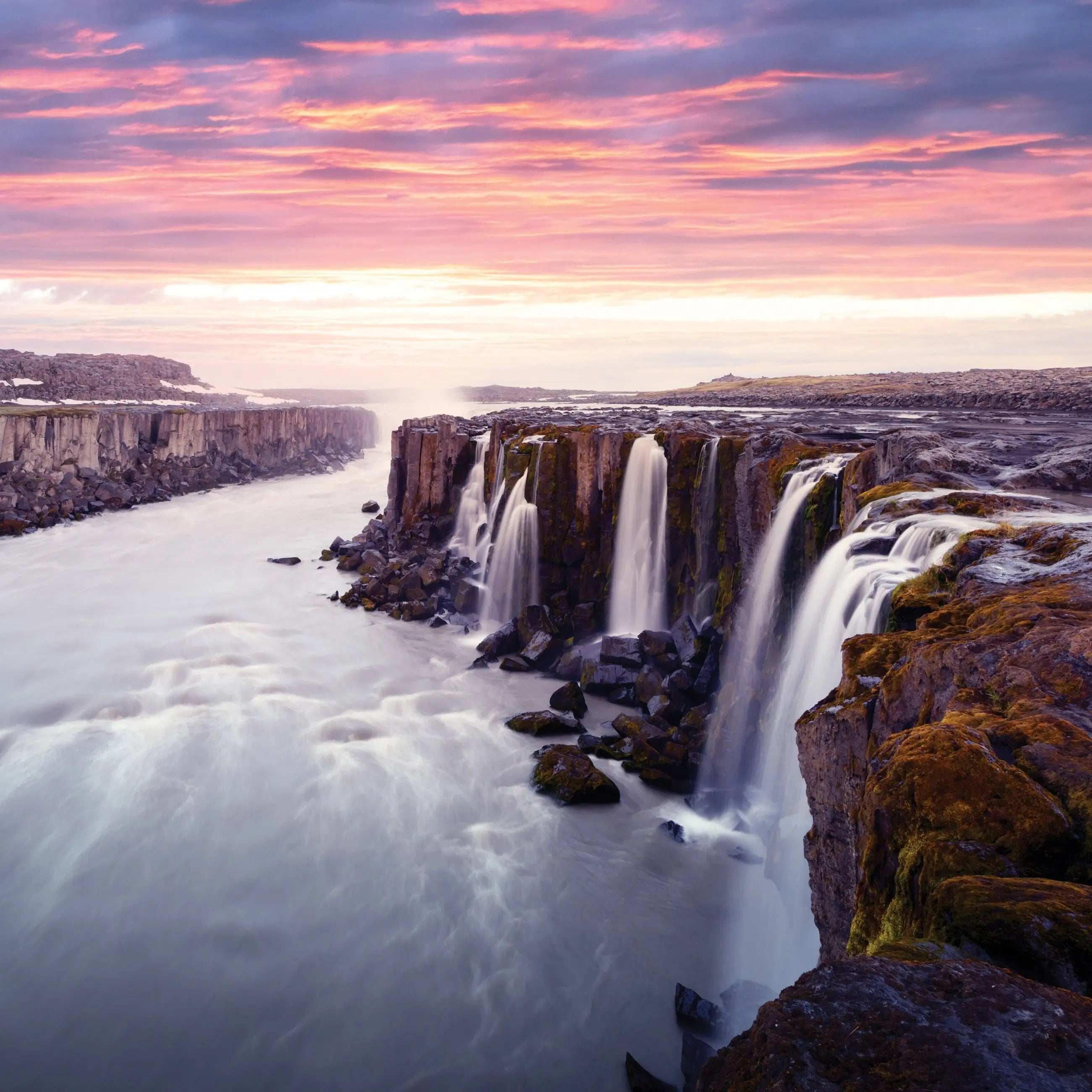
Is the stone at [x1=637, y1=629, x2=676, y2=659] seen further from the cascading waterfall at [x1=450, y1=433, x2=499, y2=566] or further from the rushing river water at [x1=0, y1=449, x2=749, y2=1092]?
the cascading waterfall at [x1=450, y1=433, x2=499, y2=566]

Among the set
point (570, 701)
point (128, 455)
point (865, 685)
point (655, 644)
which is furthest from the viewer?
point (128, 455)

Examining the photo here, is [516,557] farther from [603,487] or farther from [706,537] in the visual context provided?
[706,537]

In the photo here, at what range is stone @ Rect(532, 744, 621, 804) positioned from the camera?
13961 millimetres

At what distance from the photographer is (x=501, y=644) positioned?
2214cm

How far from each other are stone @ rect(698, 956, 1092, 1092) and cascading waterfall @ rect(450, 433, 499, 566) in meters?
26.1

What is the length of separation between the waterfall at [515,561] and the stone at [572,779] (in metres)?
9.67

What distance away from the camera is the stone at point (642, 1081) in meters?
8.02

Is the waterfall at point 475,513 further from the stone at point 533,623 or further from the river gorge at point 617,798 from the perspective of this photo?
the stone at point 533,623

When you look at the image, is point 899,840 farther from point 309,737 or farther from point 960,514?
point 309,737

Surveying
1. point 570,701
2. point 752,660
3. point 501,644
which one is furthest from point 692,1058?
point 501,644

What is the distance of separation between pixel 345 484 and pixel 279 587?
34.4 meters

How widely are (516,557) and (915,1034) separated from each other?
23094mm

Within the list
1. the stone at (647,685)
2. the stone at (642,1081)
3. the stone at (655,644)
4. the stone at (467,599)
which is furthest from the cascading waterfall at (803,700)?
the stone at (467,599)

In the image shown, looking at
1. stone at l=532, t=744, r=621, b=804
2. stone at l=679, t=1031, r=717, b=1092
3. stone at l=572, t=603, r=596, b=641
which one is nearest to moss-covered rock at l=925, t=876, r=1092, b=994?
stone at l=679, t=1031, r=717, b=1092
